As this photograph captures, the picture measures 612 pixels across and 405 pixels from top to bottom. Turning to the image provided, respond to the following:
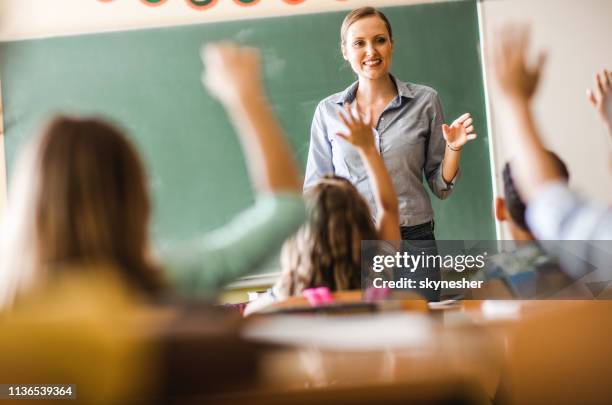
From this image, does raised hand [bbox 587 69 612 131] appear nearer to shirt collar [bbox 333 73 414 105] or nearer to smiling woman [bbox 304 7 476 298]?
smiling woman [bbox 304 7 476 298]

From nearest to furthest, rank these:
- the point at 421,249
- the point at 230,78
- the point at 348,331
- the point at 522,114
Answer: the point at 348,331, the point at 522,114, the point at 421,249, the point at 230,78

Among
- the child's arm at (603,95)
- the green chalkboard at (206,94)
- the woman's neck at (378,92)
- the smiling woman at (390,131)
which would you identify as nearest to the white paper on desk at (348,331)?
the smiling woman at (390,131)

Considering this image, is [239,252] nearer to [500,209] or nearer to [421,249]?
[421,249]

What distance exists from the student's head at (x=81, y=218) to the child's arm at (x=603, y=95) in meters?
1.18

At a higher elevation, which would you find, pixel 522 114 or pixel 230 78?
pixel 230 78

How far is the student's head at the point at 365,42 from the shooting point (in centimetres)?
171

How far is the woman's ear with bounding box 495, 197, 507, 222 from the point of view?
5.51ft

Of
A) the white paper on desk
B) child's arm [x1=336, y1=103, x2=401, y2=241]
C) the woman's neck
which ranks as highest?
the woman's neck

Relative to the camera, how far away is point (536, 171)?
163cm

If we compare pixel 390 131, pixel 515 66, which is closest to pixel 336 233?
pixel 390 131

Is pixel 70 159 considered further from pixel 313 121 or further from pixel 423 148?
pixel 423 148

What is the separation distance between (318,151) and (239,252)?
54 cm

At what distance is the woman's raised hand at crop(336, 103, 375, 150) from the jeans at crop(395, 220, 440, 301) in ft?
0.80

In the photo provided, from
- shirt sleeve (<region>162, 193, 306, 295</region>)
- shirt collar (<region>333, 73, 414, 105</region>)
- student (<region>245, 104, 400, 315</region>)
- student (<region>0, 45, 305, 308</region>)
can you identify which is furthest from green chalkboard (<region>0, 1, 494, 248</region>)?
shirt sleeve (<region>162, 193, 306, 295</region>)
